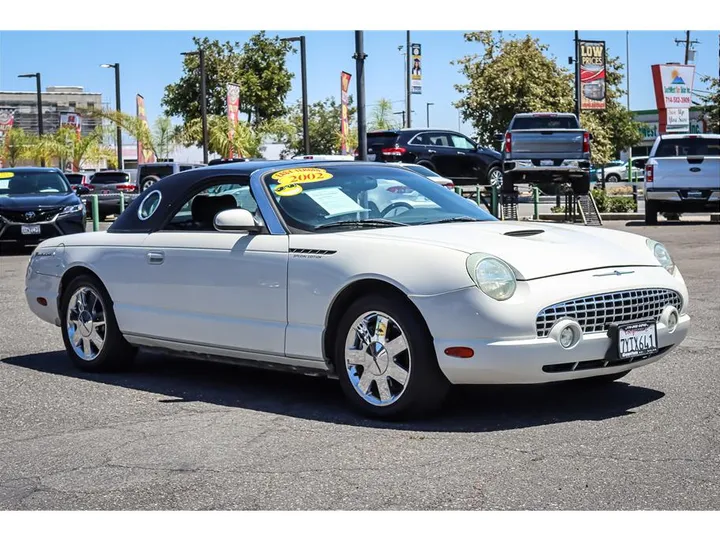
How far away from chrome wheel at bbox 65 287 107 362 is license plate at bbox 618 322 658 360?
3.67 m

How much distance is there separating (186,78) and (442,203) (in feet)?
197

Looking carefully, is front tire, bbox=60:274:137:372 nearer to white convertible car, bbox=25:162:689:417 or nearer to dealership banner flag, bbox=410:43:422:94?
white convertible car, bbox=25:162:689:417

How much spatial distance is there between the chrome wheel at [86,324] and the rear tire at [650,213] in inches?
718

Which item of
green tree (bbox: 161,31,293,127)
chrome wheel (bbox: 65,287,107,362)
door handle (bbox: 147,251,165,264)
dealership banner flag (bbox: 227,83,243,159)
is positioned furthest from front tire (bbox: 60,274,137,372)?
green tree (bbox: 161,31,293,127)

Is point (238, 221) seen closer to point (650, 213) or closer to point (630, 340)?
point (630, 340)

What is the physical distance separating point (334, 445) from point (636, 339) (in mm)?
1792

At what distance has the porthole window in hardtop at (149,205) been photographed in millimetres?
7957

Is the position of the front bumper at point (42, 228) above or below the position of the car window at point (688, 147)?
below

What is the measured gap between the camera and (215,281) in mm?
7152

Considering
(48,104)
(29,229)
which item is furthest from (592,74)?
(48,104)

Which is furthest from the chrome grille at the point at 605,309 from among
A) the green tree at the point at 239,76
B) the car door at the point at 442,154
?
the green tree at the point at 239,76

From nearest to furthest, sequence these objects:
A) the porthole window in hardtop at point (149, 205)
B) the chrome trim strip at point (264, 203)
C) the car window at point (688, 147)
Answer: the chrome trim strip at point (264, 203), the porthole window in hardtop at point (149, 205), the car window at point (688, 147)

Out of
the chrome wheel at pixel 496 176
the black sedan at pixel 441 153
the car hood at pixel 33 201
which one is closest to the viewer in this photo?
the car hood at pixel 33 201

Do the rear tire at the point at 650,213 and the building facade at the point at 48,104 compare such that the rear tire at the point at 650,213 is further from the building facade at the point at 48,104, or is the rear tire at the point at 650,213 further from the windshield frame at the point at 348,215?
the building facade at the point at 48,104
